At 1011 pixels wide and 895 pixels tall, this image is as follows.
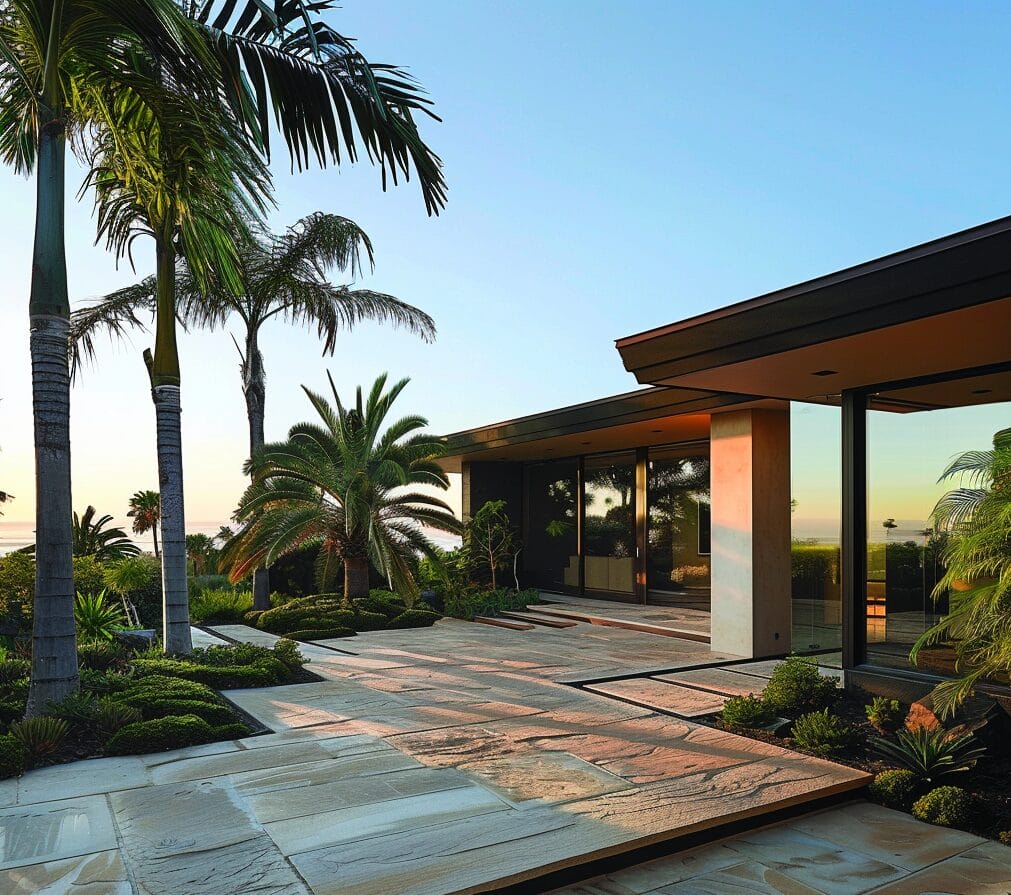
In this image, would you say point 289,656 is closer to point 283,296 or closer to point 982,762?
point 982,762

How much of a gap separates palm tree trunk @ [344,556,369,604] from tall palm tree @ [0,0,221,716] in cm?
837

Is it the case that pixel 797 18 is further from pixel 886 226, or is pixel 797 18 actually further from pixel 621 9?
pixel 886 226

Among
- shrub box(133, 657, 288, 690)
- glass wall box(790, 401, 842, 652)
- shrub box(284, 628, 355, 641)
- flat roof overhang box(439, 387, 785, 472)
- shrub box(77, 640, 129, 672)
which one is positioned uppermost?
flat roof overhang box(439, 387, 785, 472)

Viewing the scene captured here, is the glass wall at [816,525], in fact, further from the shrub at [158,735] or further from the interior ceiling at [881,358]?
the shrub at [158,735]

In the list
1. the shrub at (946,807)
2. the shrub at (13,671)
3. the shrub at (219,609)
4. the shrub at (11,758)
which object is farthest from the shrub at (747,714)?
the shrub at (219,609)

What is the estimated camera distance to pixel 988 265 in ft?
15.4

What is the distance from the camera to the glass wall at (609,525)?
16547mm

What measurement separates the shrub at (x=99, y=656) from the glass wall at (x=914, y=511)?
7434mm

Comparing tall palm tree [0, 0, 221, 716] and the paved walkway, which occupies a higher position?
tall palm tree [0, 0, 221, 716]

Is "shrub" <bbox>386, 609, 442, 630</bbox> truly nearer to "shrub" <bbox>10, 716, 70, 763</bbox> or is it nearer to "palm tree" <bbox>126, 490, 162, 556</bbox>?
"shrub" <bbox>10, 716, 70, 763</bbox>

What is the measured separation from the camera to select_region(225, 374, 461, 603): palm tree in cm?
1395

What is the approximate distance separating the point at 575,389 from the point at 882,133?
471 inches

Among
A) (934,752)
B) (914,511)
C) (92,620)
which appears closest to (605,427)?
(914,511)

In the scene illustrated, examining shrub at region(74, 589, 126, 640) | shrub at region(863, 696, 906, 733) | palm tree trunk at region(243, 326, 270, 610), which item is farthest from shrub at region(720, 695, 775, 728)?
palm tree trunk at region(243, 326, 270, 610)
